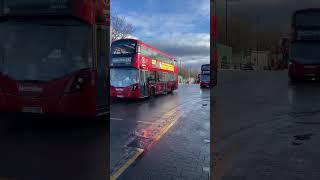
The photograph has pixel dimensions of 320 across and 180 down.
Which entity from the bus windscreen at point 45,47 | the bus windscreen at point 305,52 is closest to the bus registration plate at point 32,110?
the bus windscreen at point 45,47

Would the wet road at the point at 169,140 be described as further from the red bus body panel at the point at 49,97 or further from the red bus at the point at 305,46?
the red bus at the point at 305,46

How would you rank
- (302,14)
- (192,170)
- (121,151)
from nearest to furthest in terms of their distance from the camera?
(192,170), (121,151), (302,14)

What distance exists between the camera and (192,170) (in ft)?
15.9

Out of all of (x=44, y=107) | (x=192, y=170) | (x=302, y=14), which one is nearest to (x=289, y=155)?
(x=192, y=170)

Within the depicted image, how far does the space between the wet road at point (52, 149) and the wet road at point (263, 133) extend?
1739 millimetres

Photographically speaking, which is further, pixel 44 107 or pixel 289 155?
pixel 44 107

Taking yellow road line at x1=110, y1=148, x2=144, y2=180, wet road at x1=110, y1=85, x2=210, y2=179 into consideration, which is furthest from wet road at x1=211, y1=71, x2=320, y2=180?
yellow road line at x1=110, y1=148, x2=144, y2=180

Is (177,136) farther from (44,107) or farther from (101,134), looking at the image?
(44,107)

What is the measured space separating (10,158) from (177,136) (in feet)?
8.94

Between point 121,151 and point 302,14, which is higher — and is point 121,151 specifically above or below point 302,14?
below

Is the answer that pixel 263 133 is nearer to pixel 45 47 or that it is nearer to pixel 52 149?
pixel 52 149

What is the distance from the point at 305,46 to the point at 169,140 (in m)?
9.53

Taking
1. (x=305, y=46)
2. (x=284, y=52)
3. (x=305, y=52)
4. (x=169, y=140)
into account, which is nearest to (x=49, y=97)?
(x=169, y=140)

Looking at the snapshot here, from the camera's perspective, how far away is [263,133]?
7188 mm
